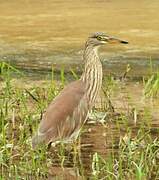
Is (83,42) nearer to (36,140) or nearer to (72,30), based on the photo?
(72,30)

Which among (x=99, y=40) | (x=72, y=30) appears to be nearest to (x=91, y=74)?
(x=99, y=40)

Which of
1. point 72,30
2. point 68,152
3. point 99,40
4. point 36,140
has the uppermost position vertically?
point 72,30

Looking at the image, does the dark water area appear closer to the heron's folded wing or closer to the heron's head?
the heron's folded wing

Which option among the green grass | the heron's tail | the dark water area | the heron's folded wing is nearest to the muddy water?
the dark water area

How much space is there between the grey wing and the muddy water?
2868 millimetres

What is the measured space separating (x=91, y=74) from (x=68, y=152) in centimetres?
76

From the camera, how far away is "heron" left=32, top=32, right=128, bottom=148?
6133 millimetres

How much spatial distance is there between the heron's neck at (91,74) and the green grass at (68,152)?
12.1 inches

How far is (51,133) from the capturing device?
6.11m

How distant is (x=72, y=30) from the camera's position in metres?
11.7

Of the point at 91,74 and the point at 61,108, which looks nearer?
the point at 61,108

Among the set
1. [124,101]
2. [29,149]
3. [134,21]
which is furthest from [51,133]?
[134,21]

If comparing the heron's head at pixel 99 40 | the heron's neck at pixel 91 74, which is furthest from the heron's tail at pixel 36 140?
the heron's head at pixel 99 40

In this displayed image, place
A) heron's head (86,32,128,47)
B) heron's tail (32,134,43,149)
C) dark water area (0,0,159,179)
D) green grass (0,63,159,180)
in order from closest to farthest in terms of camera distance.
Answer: green grass (0,63,159,180) → heron's tail (32,134,43,149) → heron's head (86,32,128,47) → dark water area (0,0,159,179)
